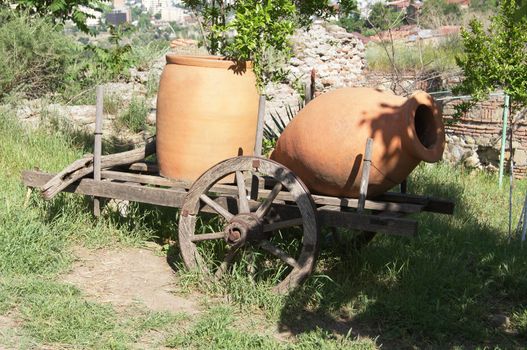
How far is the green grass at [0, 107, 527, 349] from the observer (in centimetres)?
353

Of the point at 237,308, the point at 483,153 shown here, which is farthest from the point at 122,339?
the point at 483,153

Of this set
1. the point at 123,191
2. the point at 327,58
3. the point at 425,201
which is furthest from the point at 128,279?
the point at 327,58

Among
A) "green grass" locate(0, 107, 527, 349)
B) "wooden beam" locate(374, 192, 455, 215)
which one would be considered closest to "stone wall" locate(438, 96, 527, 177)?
"green grass" locate(0, 107, 527, 349)

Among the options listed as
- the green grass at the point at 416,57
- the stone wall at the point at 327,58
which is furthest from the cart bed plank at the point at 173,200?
the green grass at the point at 416,57

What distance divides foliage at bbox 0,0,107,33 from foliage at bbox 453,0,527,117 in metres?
6.50

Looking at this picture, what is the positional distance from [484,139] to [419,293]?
599 cm

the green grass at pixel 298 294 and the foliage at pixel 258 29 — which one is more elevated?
the foliage at pixel 258 29

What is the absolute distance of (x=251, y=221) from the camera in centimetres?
387

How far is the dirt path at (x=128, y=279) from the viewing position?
396 cm

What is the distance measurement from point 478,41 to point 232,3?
1977mm

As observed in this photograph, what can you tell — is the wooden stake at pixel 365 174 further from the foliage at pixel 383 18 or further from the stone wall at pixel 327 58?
the stone wall at pixel 327 58

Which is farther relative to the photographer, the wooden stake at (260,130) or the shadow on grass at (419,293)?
the wooden stake at (260,130)

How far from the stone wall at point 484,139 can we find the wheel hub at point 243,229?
6035 mm

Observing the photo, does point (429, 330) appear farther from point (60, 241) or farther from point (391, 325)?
point (60, 241)
